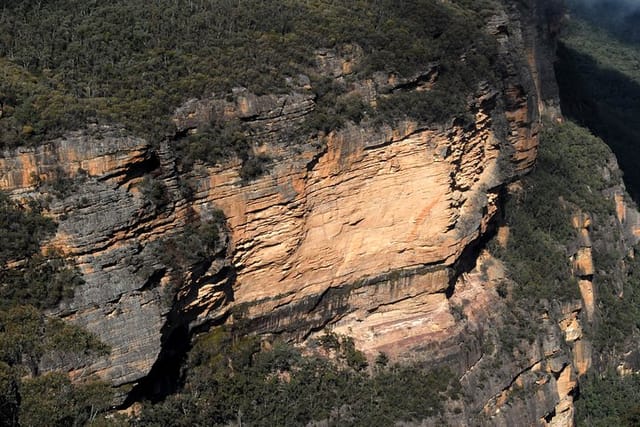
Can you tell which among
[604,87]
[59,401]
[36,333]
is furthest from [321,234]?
[604,87]

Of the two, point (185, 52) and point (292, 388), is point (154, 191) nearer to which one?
point (185, 52)

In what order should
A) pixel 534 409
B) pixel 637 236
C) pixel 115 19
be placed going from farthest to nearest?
1. pixel 637 236
2. pixel 534 409
3. pixel 115 19

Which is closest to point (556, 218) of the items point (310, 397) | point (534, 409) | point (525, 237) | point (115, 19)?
point (525, 237)

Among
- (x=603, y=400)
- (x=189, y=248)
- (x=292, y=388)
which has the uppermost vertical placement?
(x=189, y=248)

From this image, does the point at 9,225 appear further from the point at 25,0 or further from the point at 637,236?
the point at 637,236

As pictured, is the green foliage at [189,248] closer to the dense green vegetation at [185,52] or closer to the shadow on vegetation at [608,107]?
the dense green vegetation at [185,52]

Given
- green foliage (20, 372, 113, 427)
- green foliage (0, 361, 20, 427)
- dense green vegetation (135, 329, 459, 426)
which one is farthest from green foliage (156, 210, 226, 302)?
green foliage (0, 361, 20, 427)

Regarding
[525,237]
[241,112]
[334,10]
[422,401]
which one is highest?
[334,10]
